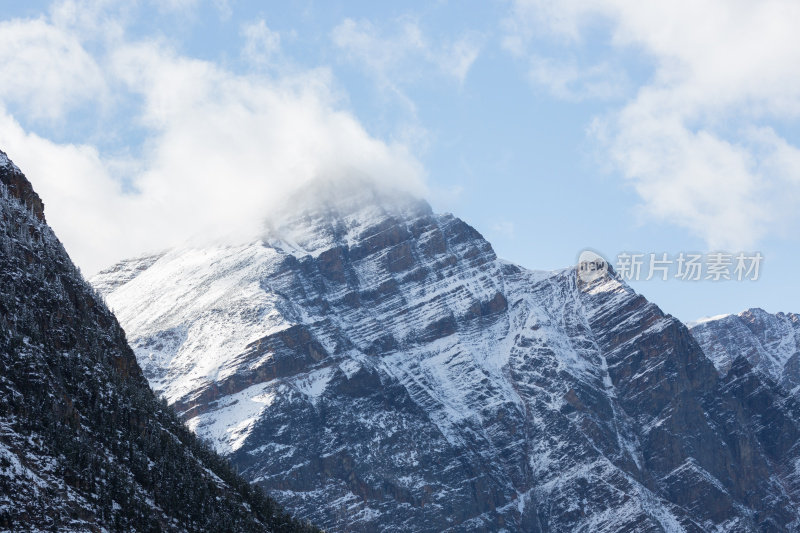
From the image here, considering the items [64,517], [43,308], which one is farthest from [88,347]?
[64,517]

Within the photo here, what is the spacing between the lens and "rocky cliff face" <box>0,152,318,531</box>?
144m

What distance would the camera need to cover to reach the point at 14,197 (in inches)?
7702

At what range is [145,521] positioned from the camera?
513 feet

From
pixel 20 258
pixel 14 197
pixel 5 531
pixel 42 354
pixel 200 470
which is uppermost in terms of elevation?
pixel 14 197

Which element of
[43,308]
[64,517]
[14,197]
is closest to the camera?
[64,517]

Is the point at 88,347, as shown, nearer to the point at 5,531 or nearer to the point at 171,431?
the point at 171,431

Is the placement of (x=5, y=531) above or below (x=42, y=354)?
below

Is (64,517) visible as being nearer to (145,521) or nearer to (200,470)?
(145,521)

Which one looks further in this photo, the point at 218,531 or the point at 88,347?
the point at 88,347

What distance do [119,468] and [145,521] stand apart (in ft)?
30.5

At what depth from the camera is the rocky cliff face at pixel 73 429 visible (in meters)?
144

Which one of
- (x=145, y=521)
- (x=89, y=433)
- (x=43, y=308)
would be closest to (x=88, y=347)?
(x=43, y=308)

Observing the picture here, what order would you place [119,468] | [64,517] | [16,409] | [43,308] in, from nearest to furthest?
[64,517] < [16,409] < [119,468] < [43,308]

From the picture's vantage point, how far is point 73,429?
159 metres
